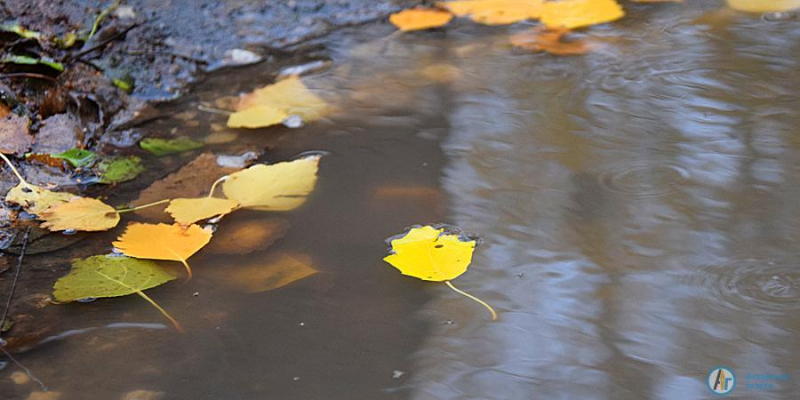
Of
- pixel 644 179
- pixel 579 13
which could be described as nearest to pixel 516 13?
pixel 579 13

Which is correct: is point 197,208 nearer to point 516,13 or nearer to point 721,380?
point 721,380

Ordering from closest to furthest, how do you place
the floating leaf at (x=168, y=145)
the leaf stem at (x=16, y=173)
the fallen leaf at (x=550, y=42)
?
the leaf stem at (x=16, y=173) → the floating leaf at (x=168, y=145) → the fallen leaf at (x=550, y=42)

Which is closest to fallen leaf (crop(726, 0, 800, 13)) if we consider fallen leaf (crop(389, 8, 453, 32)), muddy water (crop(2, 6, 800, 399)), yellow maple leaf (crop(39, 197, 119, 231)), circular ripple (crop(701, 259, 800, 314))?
muddy water (crop(2, 6, 800, 399))

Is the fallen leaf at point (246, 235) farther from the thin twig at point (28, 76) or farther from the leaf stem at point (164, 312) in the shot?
the thin twig at point (28, 76)

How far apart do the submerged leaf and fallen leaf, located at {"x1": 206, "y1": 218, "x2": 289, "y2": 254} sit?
0.10 meters

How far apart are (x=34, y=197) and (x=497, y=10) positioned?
1.28m

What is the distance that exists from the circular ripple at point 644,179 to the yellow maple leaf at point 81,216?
0.87 meters

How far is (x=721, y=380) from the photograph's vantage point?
1.00 m

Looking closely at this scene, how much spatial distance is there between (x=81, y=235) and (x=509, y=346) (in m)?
0.77

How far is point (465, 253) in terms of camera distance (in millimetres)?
1255

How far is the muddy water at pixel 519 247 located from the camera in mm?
1056

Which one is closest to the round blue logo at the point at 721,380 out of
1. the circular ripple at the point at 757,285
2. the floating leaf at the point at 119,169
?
the circular ripple at the point at 757,285

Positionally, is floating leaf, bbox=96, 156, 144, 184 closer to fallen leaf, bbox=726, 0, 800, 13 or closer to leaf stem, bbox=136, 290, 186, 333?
leaf stem, bbox=136, 290, 186, 333

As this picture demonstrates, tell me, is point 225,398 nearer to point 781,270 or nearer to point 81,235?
point 81,235
